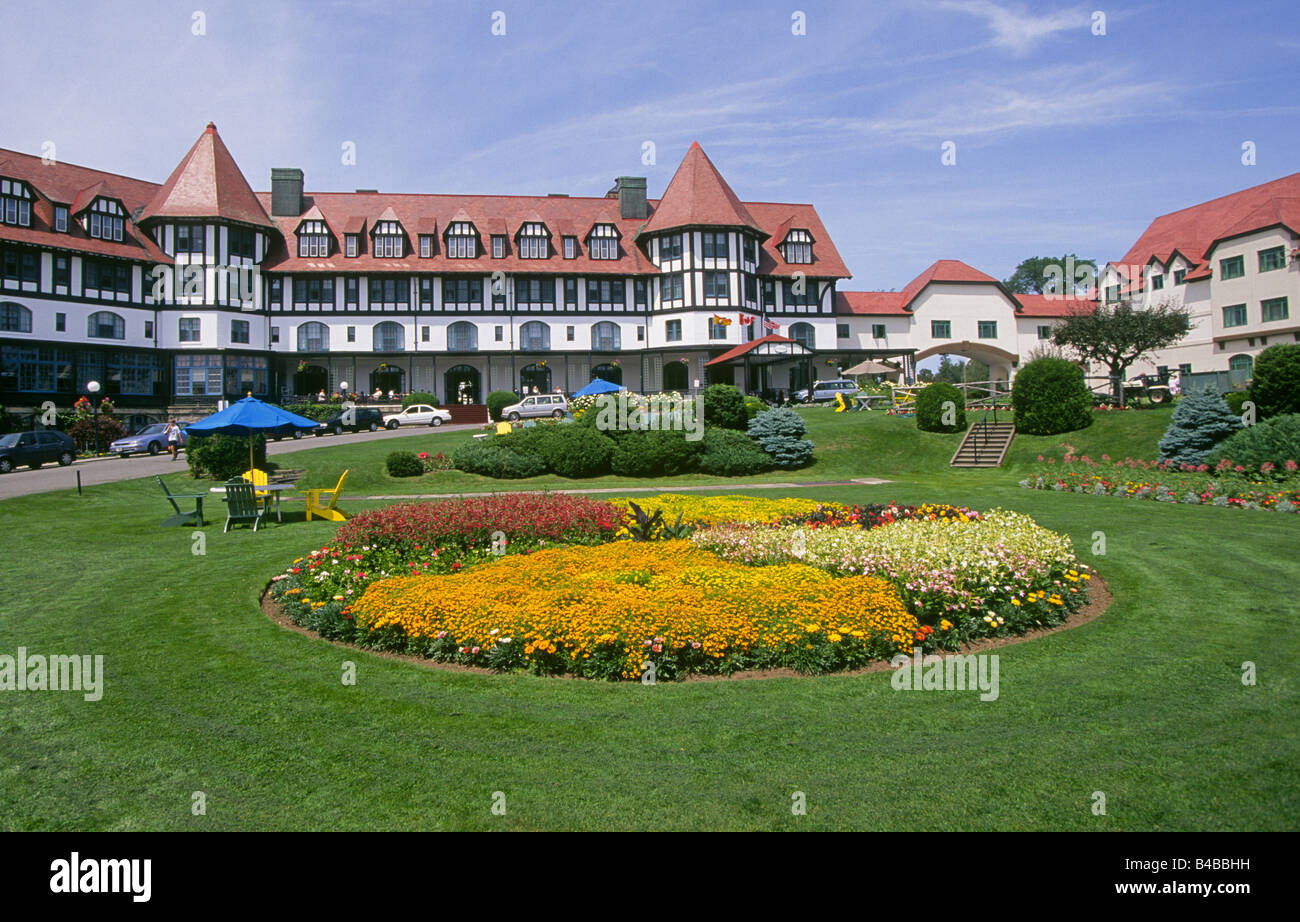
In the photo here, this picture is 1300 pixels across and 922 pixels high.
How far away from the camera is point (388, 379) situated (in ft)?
179

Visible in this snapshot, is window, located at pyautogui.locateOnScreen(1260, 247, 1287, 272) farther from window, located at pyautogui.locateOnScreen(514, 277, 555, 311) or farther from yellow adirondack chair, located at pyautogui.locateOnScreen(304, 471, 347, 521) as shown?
yellow adirondack chair, located at pyautogui.locateOnScreen(304, 471, 347, 521)

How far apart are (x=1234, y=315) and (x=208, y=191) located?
58.6 m

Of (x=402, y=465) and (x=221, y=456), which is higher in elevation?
(x=221, y=456)

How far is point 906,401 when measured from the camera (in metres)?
37.4

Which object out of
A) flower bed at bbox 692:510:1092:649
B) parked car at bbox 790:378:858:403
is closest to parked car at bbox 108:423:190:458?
parked car at bbox 790:378:858:403

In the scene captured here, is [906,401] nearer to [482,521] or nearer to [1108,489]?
[1108,489]

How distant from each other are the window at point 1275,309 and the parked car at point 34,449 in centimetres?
5672

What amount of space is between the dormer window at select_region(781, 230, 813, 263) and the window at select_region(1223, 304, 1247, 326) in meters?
24.5

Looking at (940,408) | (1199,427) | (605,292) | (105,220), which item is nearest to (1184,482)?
(1199,427)

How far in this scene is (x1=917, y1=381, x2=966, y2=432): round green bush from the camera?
100 ft

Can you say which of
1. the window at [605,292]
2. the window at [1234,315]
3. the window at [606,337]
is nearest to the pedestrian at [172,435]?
the window at [606,337]

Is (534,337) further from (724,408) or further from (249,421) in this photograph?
(249,421)

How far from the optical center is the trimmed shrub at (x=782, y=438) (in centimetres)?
2766

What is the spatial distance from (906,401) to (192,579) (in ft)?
105
